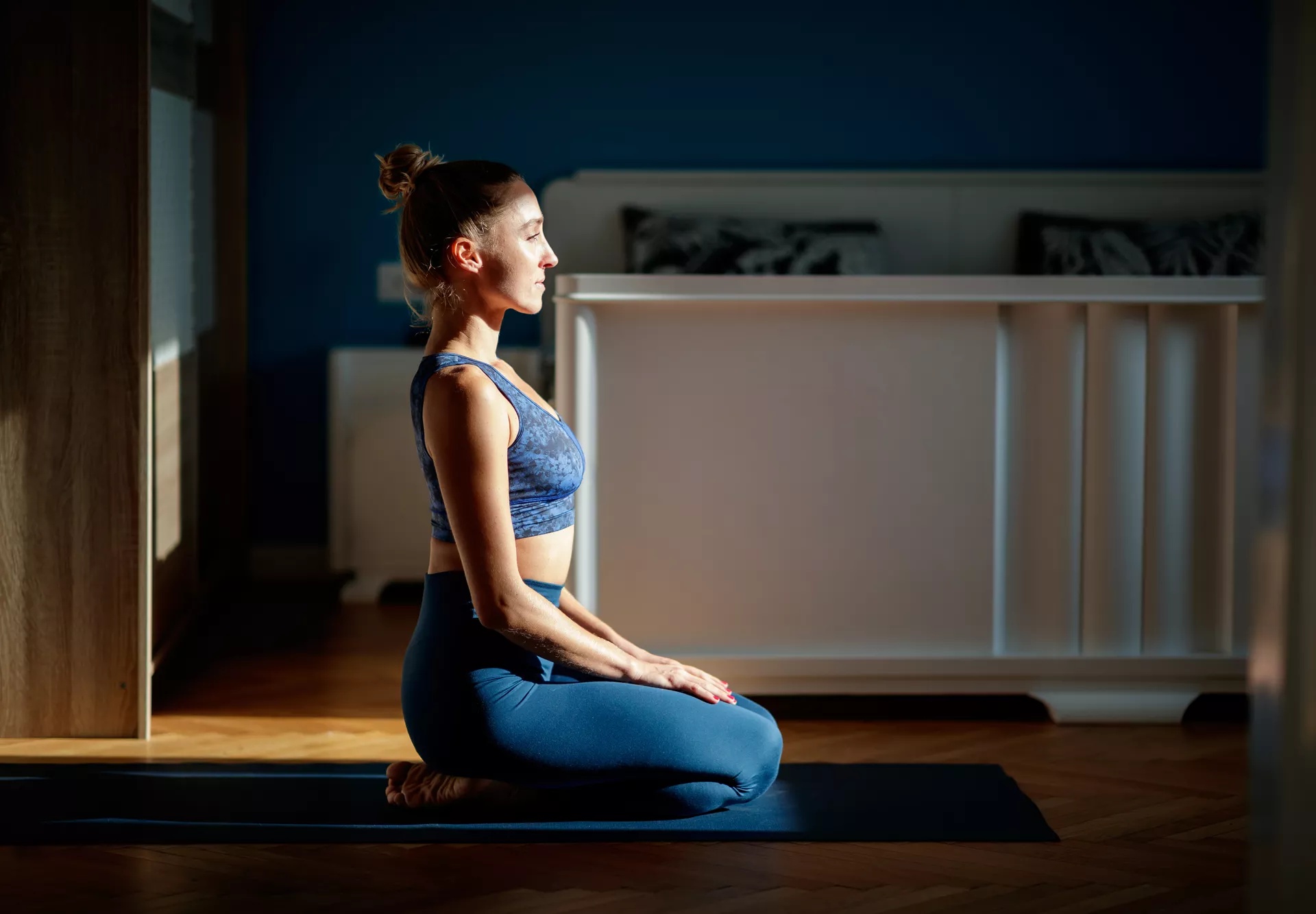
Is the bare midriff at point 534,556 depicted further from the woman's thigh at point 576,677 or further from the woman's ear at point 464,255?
the woman's ear at point 464,255

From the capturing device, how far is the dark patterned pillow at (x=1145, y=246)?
3824 mm

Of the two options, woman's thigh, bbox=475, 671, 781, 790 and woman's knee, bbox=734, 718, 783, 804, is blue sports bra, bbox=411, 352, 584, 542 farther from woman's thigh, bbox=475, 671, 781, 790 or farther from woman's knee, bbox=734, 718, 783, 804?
Answer: woman's knee, bbox=734, 718, 783, 804

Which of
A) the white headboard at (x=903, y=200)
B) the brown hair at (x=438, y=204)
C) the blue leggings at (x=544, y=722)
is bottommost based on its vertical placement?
the blue leggings at (x=544, y=722)

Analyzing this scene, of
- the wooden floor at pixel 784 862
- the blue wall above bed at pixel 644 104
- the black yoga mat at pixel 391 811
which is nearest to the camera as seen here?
the wooden floor at pixel 784 862

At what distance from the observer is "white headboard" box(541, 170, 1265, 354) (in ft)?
13.7

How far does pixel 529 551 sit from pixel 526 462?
0.12 m

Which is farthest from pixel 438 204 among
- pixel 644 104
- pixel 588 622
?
pixel 644 104

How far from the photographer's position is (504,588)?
68.9 inches

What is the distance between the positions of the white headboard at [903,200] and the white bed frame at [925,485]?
5.81ft

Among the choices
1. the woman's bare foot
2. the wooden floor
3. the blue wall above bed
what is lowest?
the wooden floor

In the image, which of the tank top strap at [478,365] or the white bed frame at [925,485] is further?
the white bed frame at [925,485]

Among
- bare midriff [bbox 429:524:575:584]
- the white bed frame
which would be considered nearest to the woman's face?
bare midriff [bbox 429:524:575:584]

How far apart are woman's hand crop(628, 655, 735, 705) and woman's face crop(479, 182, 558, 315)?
503 millimetres

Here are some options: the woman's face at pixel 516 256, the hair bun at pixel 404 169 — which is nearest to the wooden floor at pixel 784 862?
the woman's face at pixel 516 256
